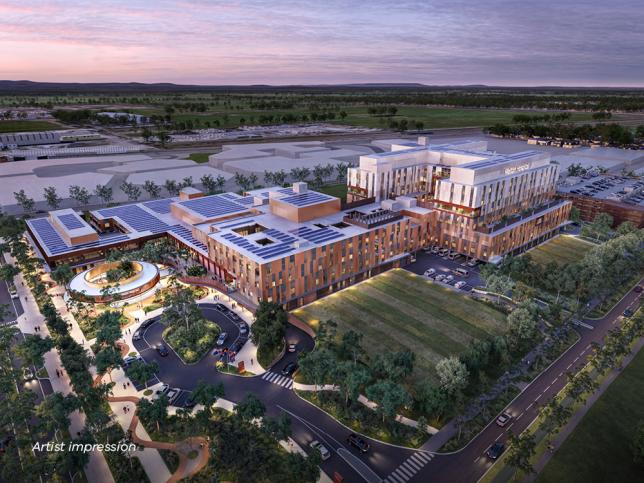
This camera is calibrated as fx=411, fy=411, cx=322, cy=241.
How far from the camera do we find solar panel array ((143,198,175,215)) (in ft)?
487

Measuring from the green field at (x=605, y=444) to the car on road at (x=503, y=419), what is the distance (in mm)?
7833

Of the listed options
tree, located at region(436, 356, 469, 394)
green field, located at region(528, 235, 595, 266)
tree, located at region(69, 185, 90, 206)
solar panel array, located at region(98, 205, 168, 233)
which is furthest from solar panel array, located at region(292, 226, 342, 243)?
tree, located at region(69, 185, 90, 206)

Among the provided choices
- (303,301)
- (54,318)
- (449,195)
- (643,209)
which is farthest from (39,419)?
(643,209)

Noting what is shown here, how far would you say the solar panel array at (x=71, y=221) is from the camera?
12560cm

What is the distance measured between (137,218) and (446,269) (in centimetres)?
10276

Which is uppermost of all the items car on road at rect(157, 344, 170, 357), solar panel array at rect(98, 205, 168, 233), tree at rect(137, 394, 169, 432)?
solar panel array at rect(98, 205, 168, 233)

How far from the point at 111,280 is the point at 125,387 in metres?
37.6

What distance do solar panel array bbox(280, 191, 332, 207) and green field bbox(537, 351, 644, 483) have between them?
79.9 meters

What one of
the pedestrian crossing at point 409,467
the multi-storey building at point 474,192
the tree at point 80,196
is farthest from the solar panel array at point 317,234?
the tree at point 80,196

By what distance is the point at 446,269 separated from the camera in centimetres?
11638

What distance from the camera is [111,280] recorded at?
4023 inches

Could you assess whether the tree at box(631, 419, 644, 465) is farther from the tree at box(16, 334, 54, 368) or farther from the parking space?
the tree at box(16, 334, 54, 368)

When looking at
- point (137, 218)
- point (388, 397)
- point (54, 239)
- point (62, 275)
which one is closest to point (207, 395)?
point (388, 397)

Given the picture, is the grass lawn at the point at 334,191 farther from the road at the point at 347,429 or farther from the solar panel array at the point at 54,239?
the road at the point at 347,429
